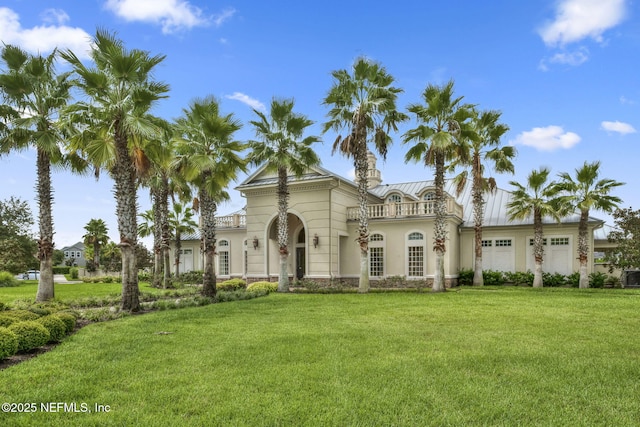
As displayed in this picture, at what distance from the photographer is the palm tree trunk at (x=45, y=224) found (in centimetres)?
1548

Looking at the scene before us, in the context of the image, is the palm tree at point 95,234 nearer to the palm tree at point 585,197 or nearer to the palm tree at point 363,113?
the palm tree at point 363,113

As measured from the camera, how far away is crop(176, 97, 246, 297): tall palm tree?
1691 cm

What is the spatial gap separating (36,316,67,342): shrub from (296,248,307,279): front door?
18.3m

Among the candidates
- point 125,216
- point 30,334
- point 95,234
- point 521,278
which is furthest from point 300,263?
point 95,234

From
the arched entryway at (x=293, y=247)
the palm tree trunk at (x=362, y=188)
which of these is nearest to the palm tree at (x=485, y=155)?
the palm tree trunk at (x=362, y=188)

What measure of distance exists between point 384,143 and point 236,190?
10401 mm

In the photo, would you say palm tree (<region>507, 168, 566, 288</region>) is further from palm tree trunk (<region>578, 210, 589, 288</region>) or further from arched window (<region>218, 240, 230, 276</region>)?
arched window (<region>218, 240, 230, 276</region>)

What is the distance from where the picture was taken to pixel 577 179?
2200cm

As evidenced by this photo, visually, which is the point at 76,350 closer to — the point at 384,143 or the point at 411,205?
the point at 384,143

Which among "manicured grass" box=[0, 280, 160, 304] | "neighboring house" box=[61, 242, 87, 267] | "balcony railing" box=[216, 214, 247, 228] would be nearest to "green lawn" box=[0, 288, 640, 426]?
"manicured grass" box=[0, 280, 160, 304]

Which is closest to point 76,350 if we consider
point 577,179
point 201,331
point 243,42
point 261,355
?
point 201,331

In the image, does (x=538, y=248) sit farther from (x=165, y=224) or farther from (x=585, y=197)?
(x=165, y=224)

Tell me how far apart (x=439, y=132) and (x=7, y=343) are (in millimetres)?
16967

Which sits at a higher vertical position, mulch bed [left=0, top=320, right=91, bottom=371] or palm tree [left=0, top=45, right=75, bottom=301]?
palm tree [left=0, top=45, right=75, bottom=301]
